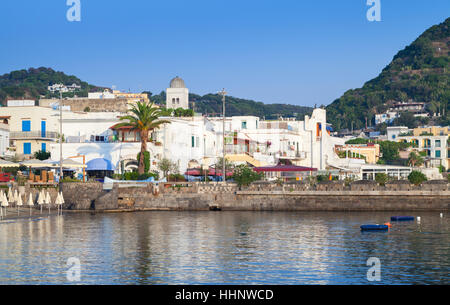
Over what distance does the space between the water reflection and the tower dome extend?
55476 millimetres

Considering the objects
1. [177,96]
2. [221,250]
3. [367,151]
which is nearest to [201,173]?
[177,96]

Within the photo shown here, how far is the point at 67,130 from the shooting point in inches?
3381

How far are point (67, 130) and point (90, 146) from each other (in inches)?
241

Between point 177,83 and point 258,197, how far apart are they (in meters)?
49.3

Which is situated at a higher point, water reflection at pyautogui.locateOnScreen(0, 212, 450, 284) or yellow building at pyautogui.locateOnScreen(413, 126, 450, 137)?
yellow building at pyautogui.locateOnScreen(413, 126, 450, 137)

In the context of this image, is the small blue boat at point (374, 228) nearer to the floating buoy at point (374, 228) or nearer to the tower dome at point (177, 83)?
the floating buoy at point (374, 228)

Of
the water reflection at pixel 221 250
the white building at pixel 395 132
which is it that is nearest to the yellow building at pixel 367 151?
the white building at pixel 395 132

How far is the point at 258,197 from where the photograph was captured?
7169cm

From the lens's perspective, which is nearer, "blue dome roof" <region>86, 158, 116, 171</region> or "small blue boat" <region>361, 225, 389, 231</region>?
"small blue boat" <region>361, 225, 389, 231</region>

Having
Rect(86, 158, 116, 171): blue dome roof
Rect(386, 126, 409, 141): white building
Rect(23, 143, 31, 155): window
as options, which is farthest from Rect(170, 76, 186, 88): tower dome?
Rect(386, 126, 409, 141): white building

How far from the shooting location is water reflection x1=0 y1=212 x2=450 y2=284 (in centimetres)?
3412

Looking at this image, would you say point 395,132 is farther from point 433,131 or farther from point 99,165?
point 99,165

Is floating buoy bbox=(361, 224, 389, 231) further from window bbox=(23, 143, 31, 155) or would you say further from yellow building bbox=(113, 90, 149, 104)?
yellow building bbox=(113, 90, 149, 104)
